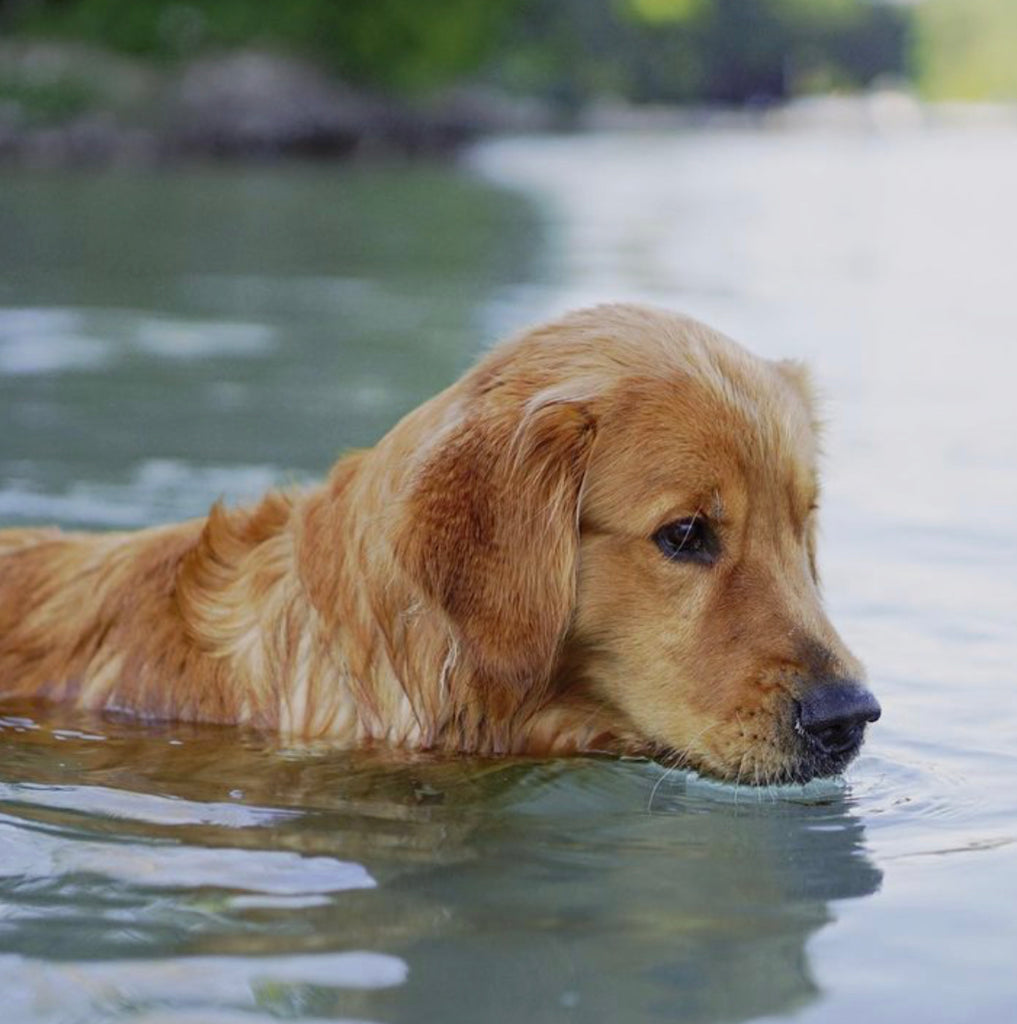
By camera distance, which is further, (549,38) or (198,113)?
(549,38)

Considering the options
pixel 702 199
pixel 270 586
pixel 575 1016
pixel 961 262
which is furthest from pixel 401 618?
pixel 702 199

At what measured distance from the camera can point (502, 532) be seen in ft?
17.6

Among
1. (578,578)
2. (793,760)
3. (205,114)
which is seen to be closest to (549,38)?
(205,114)

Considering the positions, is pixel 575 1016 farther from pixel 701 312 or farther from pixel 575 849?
pixel 701 312

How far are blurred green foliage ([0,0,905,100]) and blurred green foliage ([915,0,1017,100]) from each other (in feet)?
18.0

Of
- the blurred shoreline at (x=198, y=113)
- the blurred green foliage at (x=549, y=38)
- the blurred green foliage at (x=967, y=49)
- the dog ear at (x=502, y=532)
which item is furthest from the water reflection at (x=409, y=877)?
the blurred green foliage at (x=967, y=49)

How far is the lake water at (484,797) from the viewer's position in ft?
14.8

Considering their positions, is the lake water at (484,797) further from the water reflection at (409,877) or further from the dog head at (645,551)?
the dog head at (645,551)

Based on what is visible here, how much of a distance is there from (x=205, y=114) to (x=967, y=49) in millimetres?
142964

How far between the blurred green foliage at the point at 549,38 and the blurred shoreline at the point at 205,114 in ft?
4.27

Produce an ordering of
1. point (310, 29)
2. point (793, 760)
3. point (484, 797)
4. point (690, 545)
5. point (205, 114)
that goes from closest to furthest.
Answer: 1. point (793, 760)
2. point (690, 545)
3. point (484, 797)
4. point (205, 114)
5. point (310, 29)

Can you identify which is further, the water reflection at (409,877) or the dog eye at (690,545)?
the dog eye at (690,545)

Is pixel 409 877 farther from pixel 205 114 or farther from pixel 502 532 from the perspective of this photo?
pixel 205 114

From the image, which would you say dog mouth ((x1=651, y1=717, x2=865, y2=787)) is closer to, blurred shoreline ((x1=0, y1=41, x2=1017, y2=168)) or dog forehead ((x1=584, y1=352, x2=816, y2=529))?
dog forehead ((x1=584, y1=352, x2=816, y2=529))
